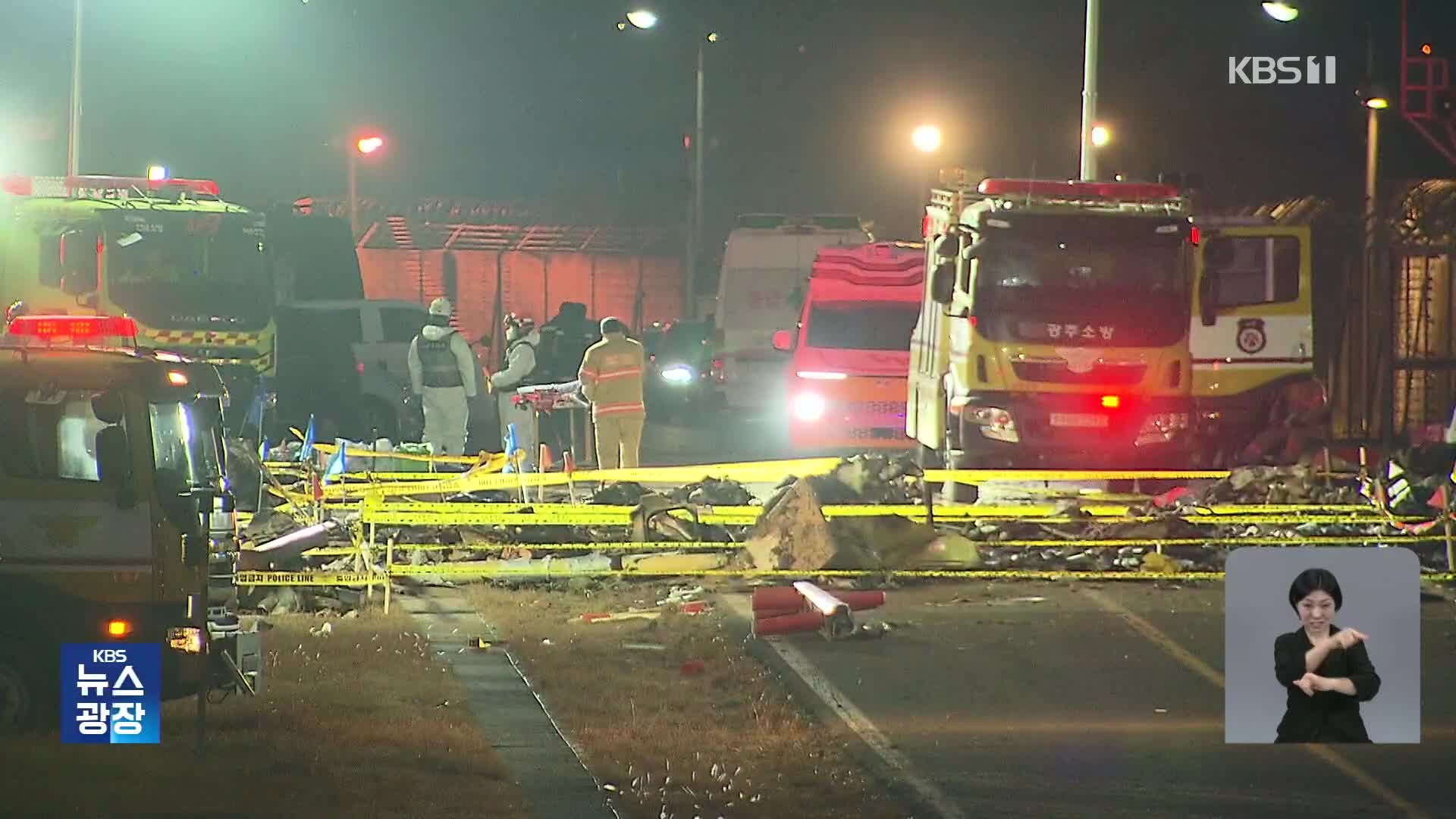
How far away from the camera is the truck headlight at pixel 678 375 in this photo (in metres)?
31.3

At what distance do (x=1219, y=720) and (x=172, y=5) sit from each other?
149 feet

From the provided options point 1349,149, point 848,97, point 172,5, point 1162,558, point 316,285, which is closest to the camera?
point 1162,558

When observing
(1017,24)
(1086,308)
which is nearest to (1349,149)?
(1017,24)

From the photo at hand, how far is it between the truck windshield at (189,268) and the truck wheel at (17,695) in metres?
15.6

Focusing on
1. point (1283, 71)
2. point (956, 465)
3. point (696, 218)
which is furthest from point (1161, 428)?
point (696, 218)

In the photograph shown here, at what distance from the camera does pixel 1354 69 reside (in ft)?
127

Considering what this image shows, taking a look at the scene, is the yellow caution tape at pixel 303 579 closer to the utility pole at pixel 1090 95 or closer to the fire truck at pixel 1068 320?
the fire truck at pixel 1068 320

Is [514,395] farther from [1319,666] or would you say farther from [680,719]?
[1319,666]

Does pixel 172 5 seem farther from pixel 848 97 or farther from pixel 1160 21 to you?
pixel 1160 21

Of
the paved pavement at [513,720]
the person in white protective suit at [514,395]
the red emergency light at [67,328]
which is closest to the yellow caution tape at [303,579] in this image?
the paved pavement at [513,720]

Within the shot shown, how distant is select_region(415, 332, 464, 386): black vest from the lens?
20906 millimetres

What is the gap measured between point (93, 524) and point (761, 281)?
20.2 metres

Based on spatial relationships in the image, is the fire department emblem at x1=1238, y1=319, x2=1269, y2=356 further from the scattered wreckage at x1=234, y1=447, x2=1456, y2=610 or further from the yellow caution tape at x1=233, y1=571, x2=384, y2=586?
the yellow caution tape at x1=233, y1=571, x2=384, y2=586

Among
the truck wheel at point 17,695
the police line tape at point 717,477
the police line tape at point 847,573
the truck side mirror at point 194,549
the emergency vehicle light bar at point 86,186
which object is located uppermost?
Answer: the emergency vehicle light bar at point 86,186
